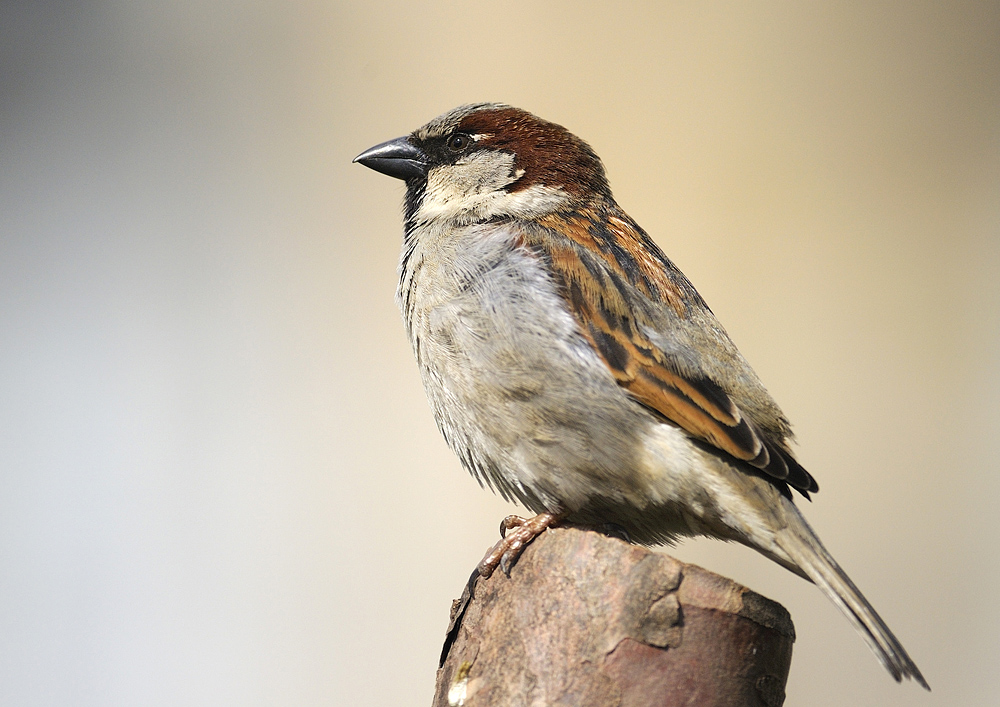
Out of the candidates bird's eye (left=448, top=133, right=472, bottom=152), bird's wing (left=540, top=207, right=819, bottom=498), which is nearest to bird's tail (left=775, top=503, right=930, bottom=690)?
bird's wing (left=540, top=207, right=819, bottom=498)

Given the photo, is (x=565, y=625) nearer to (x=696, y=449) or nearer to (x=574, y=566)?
(x=574, y=566)

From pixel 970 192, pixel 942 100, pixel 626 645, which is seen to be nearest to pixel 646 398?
pixel 626 645

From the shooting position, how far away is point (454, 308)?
1.77 metres

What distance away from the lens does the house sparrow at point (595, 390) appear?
5.17 ft

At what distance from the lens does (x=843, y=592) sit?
142 cm

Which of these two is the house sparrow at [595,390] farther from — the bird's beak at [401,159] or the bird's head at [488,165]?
the bird's beak at [401,159]

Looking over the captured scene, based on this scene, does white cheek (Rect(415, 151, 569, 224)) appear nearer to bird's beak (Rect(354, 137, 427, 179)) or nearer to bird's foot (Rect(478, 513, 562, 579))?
bird's beak (Rect(354, 137, 427, 179))

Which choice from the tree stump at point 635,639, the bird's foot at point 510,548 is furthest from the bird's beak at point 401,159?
the tree stump at point 635,639

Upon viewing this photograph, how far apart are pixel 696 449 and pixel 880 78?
10.2 feet

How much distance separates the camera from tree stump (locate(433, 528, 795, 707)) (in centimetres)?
126

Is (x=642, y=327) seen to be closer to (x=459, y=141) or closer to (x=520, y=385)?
(x=520, y=385)

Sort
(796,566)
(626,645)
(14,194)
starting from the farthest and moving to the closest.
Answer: (14,194) → (796,566) → (626,645)

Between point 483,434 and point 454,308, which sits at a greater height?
point 454,308

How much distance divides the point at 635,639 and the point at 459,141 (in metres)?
1.39
